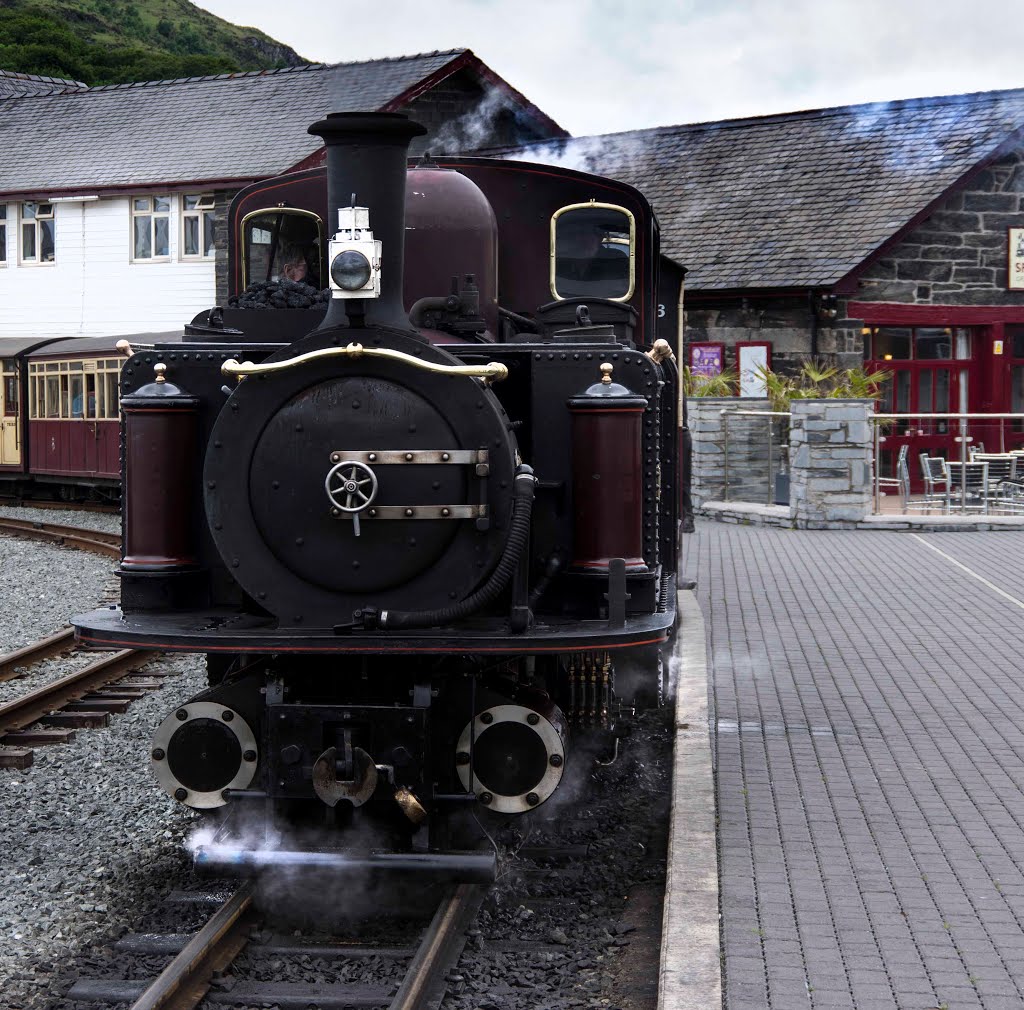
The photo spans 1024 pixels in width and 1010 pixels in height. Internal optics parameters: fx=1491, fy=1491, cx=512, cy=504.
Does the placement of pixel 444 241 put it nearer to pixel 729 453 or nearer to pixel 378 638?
pixel 378 638

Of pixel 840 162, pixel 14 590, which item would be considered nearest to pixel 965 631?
pixel 14 590

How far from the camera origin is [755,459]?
1988 cm

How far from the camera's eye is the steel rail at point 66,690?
8281mm

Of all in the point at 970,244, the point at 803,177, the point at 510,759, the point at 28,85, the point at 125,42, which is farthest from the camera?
the point at 125,42

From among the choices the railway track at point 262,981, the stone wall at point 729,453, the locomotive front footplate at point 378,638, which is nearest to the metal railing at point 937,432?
the stone wall at point 729,453

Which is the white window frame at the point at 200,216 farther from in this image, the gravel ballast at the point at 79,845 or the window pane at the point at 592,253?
the window pane at the point at 592,253

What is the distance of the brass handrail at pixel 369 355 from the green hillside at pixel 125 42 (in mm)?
52882

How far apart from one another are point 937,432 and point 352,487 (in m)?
14.3

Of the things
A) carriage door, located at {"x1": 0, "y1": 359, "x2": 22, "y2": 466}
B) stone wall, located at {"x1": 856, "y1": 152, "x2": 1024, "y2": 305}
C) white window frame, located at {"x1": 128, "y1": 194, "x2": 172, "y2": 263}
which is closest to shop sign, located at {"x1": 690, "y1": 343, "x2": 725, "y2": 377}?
Answer: stone wall, located at {"x1": 856, "y1": 152, "x2": 1024, "y2": 305}

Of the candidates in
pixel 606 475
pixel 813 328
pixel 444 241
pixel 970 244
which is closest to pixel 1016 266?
pixel 970 244

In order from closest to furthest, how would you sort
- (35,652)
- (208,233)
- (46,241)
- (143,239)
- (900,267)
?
(35,652) → (900,267) → (208,233) → (143,239) → (46,241)

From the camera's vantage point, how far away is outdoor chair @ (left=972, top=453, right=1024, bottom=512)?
17969mm

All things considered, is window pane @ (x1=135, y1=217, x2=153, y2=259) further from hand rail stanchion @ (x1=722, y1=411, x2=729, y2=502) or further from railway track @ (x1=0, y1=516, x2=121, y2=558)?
hand rail stanchion @ (x1=722, y1=411, x2=729, y2=502)

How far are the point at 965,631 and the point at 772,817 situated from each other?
5.26m
